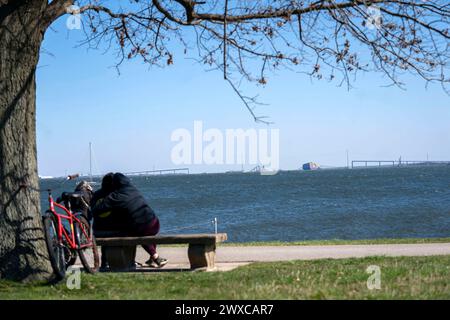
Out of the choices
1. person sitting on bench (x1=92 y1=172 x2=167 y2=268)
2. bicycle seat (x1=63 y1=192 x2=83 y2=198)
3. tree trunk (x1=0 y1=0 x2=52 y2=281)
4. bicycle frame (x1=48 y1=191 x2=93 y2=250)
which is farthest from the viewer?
person sitting on bench (x1=92 y1=172 x2=167 y2=268)

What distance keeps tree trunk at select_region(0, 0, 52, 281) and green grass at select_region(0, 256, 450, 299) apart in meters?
0.34

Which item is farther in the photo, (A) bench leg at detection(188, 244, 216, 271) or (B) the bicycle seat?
(B) the bicycle seat

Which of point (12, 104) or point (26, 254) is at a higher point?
point (12, 104)

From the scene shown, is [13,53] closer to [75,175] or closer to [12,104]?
[12,104]

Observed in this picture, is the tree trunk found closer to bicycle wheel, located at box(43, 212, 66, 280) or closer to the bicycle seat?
bicycle wheel, located at box(43, 212, 66, 280)

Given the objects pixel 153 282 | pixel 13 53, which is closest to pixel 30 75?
pixel 13 53

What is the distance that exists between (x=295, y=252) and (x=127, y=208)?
3.74 meters

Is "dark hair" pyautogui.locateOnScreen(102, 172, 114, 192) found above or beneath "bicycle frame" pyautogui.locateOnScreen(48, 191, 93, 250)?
above

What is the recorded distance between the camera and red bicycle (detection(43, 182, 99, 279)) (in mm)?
8344

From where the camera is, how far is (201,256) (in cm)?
1008

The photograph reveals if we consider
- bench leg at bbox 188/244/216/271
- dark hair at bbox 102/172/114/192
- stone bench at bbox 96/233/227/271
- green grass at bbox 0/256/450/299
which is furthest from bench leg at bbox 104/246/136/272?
green grass at bbox 0/256/450/299

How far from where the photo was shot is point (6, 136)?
8.26 meters

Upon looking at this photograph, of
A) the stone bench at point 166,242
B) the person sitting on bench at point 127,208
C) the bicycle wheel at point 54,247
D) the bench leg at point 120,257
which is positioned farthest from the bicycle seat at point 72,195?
the bicycle wheel at point 54,247
